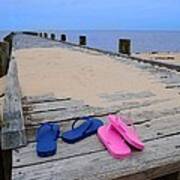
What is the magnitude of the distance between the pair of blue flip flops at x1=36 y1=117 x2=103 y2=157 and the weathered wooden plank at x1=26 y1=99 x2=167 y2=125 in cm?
22

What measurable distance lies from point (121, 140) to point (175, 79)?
7.90 ft

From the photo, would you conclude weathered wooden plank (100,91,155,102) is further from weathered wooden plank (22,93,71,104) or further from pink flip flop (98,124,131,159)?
pink flip flop (98,124,131,159)

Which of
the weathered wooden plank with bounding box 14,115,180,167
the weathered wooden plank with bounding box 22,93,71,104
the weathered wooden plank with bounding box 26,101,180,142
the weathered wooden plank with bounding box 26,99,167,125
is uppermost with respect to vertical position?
the weathered wooden plank with bounding box 14,115,180,167

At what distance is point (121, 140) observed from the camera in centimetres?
207

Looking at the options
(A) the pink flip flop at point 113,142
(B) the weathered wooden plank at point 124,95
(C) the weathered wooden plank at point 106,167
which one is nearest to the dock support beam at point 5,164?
(C) the weathered wooden plank at point 106,167

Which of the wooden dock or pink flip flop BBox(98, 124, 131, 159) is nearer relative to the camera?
the wooden dock

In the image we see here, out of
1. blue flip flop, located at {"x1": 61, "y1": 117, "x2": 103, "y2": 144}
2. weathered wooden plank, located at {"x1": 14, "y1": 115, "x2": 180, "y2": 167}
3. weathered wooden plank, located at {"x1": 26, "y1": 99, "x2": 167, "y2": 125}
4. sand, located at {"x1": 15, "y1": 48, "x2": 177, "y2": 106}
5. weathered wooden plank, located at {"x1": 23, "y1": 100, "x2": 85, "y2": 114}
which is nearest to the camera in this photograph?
weathered wooden plank, located at {"x1": 14, "y1": 115, "x2": 180, "y2": 167}

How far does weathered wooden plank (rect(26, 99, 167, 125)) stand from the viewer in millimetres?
2694

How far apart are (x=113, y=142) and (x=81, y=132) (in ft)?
0.85

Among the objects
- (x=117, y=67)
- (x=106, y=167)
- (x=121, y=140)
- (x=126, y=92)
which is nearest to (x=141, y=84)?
(x=126, y=92)

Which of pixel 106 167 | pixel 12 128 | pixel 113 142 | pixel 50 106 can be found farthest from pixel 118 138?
pixel 50 106

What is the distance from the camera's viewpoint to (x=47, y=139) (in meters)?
2.14

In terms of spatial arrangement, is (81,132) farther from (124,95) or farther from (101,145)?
(124,95)

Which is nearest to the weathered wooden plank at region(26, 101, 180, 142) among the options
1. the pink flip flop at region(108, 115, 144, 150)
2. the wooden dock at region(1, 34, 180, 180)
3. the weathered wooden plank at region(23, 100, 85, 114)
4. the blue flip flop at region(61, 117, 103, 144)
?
the wooden dock at region(1, 34, 180, 180)
